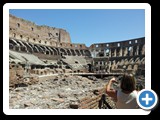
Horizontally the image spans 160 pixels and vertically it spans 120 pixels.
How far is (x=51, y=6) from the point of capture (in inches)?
183

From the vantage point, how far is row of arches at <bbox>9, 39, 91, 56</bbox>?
1402 inches

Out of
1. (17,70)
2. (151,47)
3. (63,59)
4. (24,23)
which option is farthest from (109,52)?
(151,47)

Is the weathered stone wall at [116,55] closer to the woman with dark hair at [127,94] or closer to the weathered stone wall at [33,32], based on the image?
the weathered stone wall at [33,32]

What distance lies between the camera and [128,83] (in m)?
3.46

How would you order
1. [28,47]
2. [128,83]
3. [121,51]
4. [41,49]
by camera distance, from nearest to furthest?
1. [128,83]
2. [28,47]
3. [41,49]
4. [121,51]

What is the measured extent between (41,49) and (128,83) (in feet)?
131

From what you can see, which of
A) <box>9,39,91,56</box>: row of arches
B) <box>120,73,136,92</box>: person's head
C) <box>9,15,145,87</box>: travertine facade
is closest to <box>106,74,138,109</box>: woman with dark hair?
<box>120,73,136,92</box>: person's head

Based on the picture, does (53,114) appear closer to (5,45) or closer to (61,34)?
(5,45)

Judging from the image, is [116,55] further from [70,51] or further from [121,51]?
[70,51]

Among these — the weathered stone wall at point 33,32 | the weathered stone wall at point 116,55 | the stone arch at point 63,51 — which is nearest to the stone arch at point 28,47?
the weathered stone wall at point 33,32

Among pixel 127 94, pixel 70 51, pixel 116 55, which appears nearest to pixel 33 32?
pixel 70 51

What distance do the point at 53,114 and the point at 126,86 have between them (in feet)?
5.39

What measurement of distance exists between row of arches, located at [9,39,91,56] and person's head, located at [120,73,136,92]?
1301 inches

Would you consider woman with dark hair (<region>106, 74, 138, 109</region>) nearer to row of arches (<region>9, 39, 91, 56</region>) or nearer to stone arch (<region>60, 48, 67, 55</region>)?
row of arches (<region>9, 39, 91, 56</region>)
